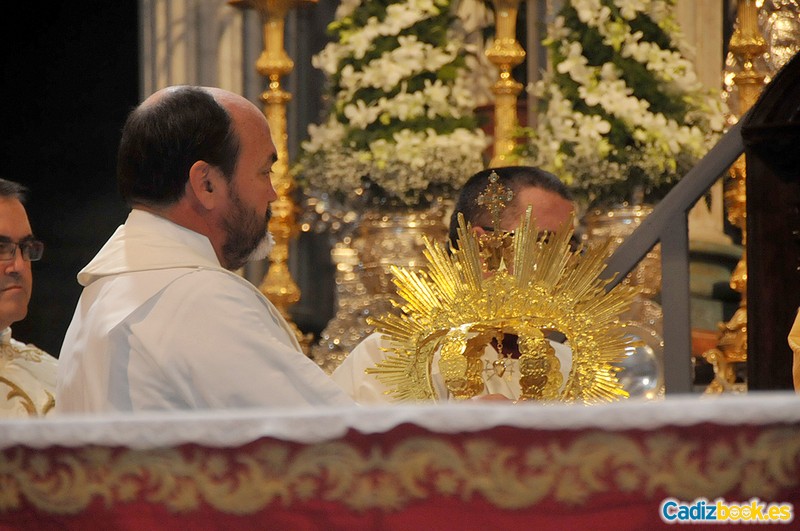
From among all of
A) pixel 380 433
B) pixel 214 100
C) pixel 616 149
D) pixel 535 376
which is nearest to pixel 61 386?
pixel 214 100

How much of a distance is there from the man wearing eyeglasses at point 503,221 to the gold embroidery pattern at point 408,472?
172 cm

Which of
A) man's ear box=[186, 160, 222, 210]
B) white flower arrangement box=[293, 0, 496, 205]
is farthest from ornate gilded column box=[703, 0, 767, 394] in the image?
man's ear box=[186, 160, 222, 210]

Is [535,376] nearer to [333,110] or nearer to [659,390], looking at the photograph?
[659,390]

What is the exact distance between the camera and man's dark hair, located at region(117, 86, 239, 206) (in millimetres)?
2883

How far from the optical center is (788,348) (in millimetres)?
3441

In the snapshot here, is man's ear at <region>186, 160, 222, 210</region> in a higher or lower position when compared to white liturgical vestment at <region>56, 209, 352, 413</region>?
higher

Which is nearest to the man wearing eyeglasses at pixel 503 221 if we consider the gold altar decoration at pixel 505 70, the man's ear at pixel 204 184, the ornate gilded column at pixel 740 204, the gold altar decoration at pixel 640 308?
the gold altar decoration at pixel 640 308

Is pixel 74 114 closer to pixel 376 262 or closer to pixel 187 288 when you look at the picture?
pixel 376 262

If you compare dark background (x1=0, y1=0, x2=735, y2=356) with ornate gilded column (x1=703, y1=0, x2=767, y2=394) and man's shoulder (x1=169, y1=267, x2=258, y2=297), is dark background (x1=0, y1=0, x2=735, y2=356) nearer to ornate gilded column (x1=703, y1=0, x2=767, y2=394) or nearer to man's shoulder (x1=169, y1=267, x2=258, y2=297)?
ornate gilded column (x1=703, y1=0, x2=767, y2=394)

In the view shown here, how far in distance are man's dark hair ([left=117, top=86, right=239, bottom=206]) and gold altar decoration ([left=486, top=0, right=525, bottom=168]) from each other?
2440mm

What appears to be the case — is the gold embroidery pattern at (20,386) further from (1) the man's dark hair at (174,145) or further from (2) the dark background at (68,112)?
(2) the dark background at (68,112)

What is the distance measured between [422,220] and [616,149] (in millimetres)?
790

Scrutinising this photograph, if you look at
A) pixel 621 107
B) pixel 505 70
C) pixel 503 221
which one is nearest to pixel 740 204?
pixel 621 107

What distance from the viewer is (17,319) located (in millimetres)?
4332
